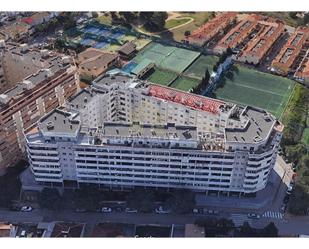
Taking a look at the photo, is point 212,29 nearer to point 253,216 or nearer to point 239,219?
point 253,216

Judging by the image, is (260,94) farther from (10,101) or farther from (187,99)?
(10,101)

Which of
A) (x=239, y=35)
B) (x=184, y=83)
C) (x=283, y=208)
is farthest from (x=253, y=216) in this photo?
(x=239, y=35)

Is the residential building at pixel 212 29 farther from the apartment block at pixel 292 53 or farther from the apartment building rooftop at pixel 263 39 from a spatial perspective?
the apartment block at pixel 292 53

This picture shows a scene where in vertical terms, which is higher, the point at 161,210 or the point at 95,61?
the point at 95,61

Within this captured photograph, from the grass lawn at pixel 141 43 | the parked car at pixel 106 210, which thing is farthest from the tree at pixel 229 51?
the parked car at pixel 106 210

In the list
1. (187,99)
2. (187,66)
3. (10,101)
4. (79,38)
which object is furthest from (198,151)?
(79,38)

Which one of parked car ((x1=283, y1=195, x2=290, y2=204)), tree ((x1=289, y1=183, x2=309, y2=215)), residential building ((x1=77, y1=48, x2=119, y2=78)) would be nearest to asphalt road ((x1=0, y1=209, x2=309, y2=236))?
tree ((x1=289, y1=183, x2=309, y2=215))
